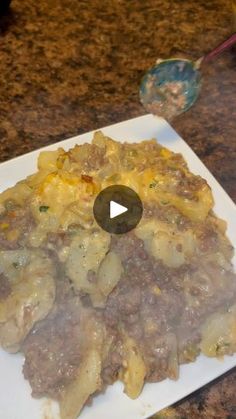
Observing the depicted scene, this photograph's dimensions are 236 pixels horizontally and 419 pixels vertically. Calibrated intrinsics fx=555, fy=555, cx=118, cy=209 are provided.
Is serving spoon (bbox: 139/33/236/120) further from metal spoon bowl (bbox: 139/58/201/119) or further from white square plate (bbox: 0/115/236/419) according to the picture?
white square plate (bbox: 0/115/236/419)

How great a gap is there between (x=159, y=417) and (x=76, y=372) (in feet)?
0.69

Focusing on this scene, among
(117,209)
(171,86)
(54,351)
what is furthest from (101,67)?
(54,351)

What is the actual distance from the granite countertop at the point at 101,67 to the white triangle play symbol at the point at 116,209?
1.45 ft

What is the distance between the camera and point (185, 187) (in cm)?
117

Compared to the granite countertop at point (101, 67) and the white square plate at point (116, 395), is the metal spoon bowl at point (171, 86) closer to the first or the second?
the granite countertop at point (101, 67)

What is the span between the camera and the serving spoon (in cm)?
142

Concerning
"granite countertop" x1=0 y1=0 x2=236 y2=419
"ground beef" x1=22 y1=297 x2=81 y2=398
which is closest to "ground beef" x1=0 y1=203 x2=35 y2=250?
"ground beef" x1=22 y1=297 x2=81 y2=398

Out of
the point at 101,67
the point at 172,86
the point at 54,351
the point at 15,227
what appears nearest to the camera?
the point at 54,351

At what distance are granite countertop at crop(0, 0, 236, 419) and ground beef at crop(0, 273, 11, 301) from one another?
510 millimetres

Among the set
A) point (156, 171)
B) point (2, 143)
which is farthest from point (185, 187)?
point (2, 143)

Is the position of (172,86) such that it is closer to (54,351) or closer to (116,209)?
(116,209)

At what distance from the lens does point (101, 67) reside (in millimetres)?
1754

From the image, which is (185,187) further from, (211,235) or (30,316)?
(30,316)

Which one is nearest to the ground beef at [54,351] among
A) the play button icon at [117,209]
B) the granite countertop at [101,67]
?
the play button icon at [117,209]
